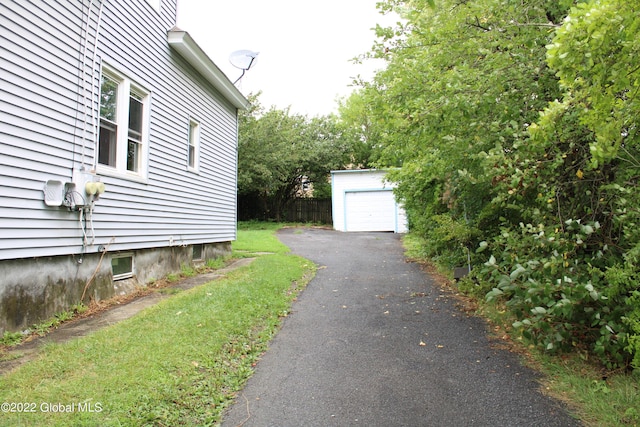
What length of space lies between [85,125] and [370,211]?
51.7 feet

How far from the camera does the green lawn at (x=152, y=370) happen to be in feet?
8.07

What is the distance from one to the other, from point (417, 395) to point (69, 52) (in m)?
5.53

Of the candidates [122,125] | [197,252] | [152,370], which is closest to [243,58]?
[197,252]

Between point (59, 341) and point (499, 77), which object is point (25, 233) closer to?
point (59, 341)

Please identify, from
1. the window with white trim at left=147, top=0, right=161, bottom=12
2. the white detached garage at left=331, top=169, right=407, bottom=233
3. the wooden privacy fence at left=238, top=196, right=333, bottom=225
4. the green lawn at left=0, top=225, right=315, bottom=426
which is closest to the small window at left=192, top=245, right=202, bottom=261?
the green lawn at left=0, top=225, right=315, bottom=426

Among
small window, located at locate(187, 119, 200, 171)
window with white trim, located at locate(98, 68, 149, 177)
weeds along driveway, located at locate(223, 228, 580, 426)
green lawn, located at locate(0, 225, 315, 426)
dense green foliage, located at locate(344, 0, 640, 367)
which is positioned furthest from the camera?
small window, located at locate(187, 119, 200, 171)

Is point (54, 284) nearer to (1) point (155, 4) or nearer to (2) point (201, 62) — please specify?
(1) point (155, 4)

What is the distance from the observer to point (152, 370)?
2.99 m

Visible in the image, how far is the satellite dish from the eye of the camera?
1076cm

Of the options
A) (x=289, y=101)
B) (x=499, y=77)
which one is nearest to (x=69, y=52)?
(x=499, y=77)

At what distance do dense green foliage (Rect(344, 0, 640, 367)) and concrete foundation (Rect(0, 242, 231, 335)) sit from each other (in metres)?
4.44

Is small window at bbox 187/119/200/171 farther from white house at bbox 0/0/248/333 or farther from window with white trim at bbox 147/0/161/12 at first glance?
window with white trim at bbox 147/0/161/12

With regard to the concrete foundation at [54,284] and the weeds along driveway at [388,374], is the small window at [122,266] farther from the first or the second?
the weeds along driveway at [388,374]

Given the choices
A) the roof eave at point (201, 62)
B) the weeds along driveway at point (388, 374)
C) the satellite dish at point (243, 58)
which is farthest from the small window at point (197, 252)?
the satellite dish at point (243, 58)
